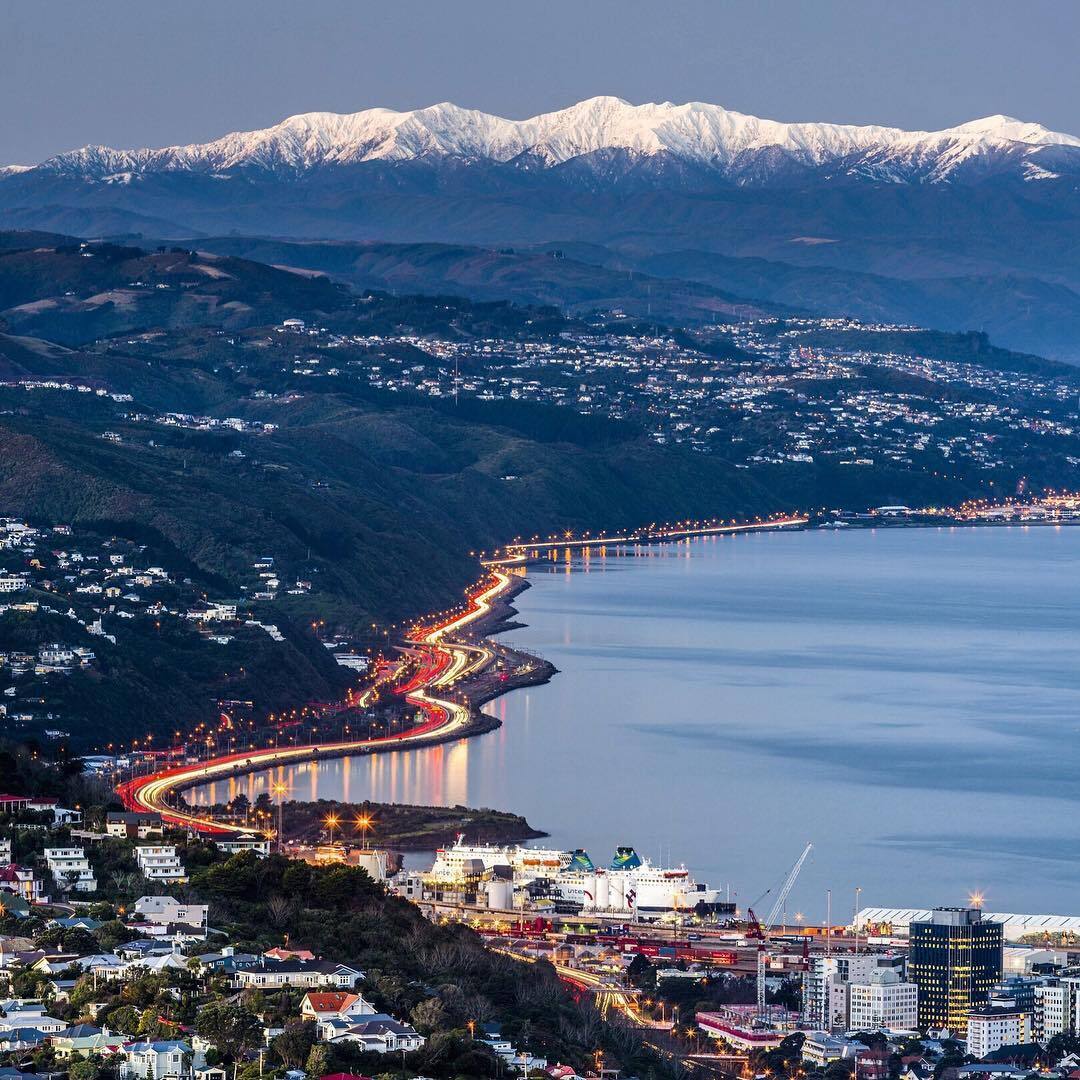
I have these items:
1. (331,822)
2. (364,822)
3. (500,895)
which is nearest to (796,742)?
Result: (364,822)

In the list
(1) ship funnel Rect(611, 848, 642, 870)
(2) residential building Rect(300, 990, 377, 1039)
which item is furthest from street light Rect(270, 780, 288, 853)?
(2) residential building Rect(300, 990, 377, 1039)

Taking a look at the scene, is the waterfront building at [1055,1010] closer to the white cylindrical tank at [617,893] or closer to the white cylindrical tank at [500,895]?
the white cylindrical tank at [617,893]

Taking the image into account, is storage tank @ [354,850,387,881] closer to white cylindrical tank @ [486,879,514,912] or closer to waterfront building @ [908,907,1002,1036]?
white cylindrical tank @ [486,879,514,912]

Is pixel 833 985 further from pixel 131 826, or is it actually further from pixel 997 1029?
pixel 131 826

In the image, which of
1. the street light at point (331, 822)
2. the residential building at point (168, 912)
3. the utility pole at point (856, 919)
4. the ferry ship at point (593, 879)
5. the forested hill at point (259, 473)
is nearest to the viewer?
the residential building at point (168, 912)

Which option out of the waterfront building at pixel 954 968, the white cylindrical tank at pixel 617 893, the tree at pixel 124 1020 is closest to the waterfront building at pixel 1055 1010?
the waterfront building at pixel 954 968

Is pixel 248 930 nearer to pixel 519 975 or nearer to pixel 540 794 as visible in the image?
pixel 519 975

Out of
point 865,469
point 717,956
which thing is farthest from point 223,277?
point 717,956
